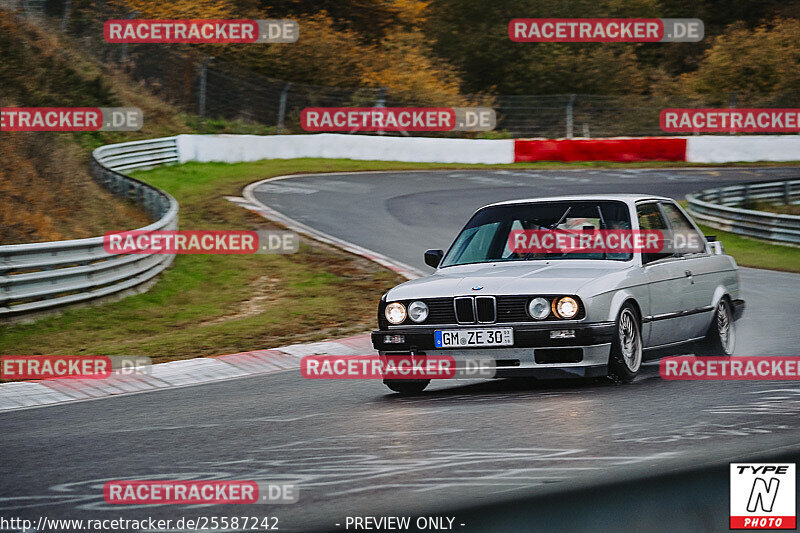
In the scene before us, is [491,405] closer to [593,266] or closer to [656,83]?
[593,266]

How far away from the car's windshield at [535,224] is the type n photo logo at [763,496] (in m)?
5.79

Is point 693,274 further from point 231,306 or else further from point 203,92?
point 203,92

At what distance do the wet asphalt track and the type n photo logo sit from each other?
7 centimetres

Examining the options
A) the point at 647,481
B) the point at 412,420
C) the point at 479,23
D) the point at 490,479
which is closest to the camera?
the point at 647,481

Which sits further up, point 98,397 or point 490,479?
point 490,479

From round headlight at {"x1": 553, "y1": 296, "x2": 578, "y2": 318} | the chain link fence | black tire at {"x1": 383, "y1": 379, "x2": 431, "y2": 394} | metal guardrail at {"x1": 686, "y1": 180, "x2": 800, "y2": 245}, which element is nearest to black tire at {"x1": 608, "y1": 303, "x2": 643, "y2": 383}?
round headlight at {"x1": 553, "y1": 296, "x2": 578, "y2": 318}

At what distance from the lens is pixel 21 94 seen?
115ft

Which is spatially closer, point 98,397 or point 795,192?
point 98,397

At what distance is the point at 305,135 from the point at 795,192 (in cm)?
1511

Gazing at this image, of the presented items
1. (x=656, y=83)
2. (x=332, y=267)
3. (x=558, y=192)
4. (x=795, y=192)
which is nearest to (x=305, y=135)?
(x=558, y=192)

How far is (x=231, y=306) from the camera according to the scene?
14.9 m

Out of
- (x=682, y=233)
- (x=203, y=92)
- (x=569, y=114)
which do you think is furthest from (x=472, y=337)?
(x=203, y=92)

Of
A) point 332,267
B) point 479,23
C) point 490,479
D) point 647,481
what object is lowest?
point 332,267

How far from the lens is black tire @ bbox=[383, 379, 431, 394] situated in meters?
8.22
